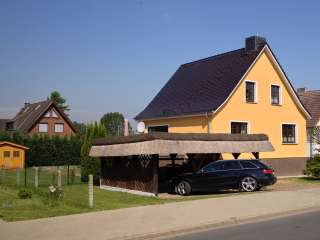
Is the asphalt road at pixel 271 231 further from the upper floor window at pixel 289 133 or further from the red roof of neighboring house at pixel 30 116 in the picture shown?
the red roof of neighboring house at pixel 30 116

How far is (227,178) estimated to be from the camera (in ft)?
66.1

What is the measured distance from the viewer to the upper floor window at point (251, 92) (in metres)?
31.1

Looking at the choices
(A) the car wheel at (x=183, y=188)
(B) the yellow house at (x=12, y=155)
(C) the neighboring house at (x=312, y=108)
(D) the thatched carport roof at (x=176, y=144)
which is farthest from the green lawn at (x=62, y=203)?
(C) the neighboring house at (x=312, y=108)

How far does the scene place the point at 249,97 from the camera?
31188 mm

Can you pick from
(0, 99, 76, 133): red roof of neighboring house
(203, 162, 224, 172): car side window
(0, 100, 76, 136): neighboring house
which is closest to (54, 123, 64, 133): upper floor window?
(0, 100, 76, 136): neighboring house

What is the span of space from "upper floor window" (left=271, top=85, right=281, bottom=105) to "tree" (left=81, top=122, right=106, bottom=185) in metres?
12.3

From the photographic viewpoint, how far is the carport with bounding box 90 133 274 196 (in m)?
19.2

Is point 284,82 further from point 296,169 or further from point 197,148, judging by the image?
point 197,148

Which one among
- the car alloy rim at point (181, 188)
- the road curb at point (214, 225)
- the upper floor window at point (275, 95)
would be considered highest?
the upper floor window at point (275, 95)

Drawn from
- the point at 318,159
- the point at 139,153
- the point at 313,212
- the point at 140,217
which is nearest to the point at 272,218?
the point at 313,212

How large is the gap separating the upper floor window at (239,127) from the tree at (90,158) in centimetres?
837

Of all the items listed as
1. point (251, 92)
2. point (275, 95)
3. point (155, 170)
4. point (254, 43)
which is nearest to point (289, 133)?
point (275, 95)

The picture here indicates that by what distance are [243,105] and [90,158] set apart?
10.5 m

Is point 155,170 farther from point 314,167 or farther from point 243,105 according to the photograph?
point 243,105
